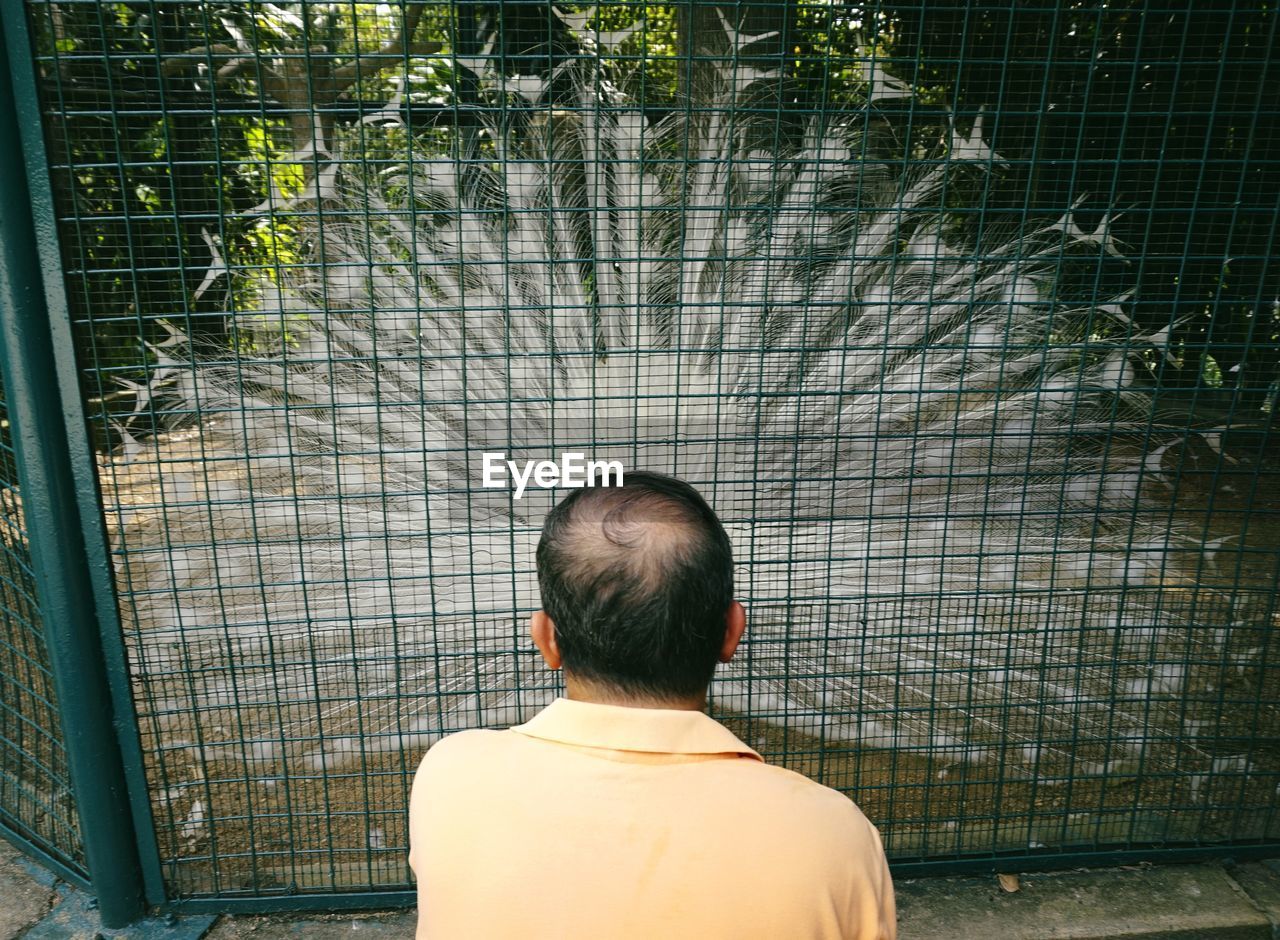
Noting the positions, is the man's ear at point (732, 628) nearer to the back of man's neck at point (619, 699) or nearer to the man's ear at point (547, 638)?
the back of man's neck at point (619, 699)

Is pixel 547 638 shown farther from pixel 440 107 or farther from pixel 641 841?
pixel 440 107

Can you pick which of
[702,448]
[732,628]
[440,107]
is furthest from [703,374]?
[732,628]

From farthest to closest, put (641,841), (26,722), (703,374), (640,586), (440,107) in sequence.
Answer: (703,374), (26,722), (440,107), (640,586), (641,841)

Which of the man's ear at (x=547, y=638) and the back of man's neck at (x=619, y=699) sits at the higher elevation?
the man's ear at (x=547, y=638)

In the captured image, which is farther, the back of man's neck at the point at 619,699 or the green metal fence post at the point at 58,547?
the green metal fence post at the point at 58,547

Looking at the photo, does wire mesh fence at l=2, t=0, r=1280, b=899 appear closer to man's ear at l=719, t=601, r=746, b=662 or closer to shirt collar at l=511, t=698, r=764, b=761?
man's ear at l=719, t=601, r=746, b=662

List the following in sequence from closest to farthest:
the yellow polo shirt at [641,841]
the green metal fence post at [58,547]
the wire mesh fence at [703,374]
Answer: the yellow polo shirt at [641,841]
the green metal fence post at [58,547]
the wire mesh fence at [703,374]

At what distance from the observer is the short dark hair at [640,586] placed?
3.41ft

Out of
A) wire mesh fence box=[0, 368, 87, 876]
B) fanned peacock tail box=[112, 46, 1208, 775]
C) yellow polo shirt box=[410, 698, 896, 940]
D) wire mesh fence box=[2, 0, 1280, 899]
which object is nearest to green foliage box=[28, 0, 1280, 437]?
wire mesh fence box=[2, 0, 1280, 899]

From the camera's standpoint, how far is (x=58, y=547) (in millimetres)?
1959

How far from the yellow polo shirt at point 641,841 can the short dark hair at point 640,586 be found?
6cm

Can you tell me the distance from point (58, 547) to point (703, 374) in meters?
1.83

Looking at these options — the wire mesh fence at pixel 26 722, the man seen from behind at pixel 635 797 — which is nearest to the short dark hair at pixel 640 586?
the man seen from behind at pixel 635 797

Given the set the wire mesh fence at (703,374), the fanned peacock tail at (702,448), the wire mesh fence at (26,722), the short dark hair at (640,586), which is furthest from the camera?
the fanned peacock tail at (702,448)
